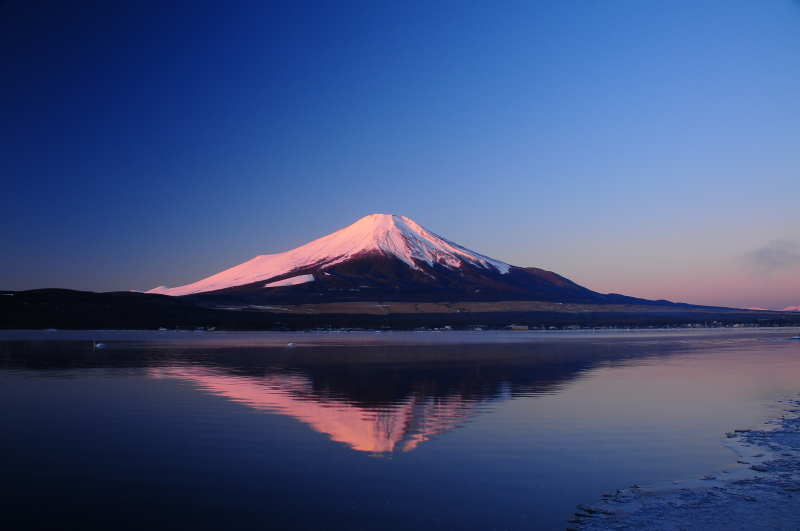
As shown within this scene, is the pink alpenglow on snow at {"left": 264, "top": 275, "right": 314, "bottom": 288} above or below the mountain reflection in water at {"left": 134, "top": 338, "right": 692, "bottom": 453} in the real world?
above

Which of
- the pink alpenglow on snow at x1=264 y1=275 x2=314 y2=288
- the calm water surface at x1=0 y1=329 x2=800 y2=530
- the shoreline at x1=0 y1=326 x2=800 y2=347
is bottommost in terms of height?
the calm water surface at x1=0 y1=329 x2=800 y2=530

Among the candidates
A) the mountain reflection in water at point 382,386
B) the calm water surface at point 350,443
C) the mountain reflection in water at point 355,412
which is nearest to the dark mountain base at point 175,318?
the mountain reflection in water at point 382,386

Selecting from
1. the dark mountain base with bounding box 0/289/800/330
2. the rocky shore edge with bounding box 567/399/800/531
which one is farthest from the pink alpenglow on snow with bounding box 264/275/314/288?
the rocky shore edge with bounding box 567/399/800/531

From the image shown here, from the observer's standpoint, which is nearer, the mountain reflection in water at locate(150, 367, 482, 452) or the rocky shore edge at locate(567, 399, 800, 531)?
the rocky shore edge at locate(567, 399, 800, 531)

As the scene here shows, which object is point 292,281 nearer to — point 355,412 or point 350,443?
point 355,412

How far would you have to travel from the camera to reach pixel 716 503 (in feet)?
27.9

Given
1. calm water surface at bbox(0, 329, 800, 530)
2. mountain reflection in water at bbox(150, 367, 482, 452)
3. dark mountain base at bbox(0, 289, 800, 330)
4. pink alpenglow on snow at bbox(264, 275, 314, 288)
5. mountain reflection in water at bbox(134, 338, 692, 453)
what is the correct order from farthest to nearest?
1. pink alpenglow on snow at bbox(264, 275, 314, 288)
2. dark mountain base at bbox(0, 289, 800, 330)
3. mountain reflection in water at bbox(134, 338, 692, 453)
4. mountain reflection in water at bbox(150, 367, 482, 452)
5. calm water surface at bbox(0, 329, 800, 530)

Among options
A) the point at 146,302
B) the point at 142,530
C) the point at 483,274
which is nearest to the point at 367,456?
the point at 142,530

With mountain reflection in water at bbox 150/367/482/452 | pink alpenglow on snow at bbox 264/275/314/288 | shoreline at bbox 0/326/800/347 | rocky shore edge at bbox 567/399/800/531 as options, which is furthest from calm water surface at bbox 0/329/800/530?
pink alpenglow on snow at bbox 264/275/314/288

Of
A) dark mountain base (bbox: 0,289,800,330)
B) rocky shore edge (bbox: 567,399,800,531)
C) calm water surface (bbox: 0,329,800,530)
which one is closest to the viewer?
rocky shore edge (bbox: 567,399,800,531)

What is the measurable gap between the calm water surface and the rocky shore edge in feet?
1.22

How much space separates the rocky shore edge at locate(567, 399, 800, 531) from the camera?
773 cm

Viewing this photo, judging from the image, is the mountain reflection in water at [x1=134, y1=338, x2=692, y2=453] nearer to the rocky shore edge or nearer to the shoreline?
the rocky shore edge

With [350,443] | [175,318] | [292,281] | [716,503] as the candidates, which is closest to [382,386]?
[350,443]
